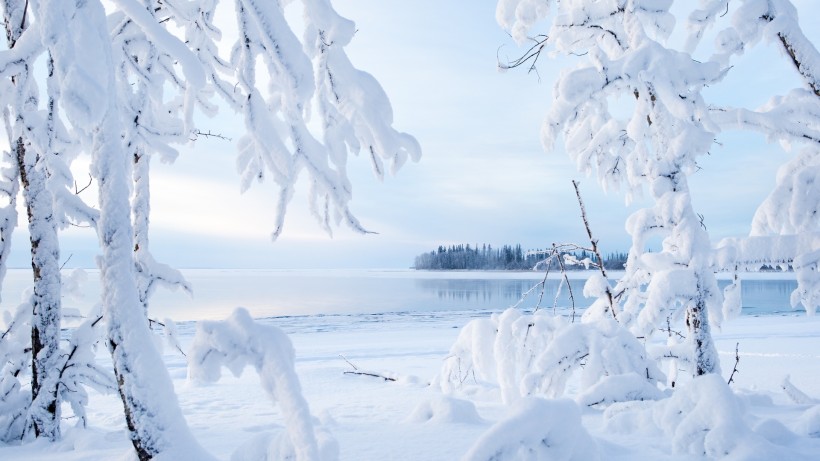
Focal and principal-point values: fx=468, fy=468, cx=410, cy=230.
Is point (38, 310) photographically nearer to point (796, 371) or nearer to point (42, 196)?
point (42, 196)

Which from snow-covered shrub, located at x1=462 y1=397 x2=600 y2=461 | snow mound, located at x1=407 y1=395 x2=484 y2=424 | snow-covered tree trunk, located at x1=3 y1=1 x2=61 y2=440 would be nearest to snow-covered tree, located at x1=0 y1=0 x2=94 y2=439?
snow-covered tree trunk, located at x1=3 y1=1 x2=61 y2=440

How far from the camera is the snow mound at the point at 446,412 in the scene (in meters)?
3.66

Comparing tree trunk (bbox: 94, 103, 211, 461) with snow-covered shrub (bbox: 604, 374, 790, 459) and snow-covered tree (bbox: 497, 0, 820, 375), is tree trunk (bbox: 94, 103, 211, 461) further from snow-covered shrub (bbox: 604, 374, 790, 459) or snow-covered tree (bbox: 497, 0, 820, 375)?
snow-covered tree (bbox: 497, 0, 820, 375)

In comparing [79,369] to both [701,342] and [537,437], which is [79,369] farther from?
[701,342]

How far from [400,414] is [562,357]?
1.78m

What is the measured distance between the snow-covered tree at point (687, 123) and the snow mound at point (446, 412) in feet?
6.12

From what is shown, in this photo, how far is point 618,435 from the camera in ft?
10.2

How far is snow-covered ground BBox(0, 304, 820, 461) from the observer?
286 cm

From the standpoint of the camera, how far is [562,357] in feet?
14.1

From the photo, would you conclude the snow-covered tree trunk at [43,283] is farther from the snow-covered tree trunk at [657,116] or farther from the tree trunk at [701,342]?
the tree trunk at [701,342]

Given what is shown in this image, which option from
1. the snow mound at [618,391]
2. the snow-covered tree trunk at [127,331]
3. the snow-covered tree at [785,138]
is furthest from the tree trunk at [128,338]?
the snow-covered tree at [785,138]

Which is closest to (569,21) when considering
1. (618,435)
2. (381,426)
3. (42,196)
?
(618,435)

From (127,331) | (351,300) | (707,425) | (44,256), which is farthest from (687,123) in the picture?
(351,300)

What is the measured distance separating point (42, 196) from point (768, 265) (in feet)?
20.4
